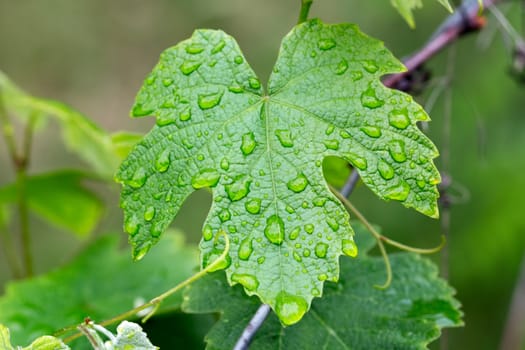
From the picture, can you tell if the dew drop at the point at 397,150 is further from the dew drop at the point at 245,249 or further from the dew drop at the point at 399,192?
the dew drop at the point at 245,249

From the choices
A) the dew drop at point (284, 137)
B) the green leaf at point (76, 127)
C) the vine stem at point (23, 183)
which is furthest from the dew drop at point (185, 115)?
the vine stem at point (23, 183)

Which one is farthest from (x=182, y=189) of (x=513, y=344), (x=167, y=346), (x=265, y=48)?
(x=265, y=48)

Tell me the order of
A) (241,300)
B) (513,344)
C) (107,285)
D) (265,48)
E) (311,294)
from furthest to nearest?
(265,48), (513,344), (107,285), (241,300), (311,294)

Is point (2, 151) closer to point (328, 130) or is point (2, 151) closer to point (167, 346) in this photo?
point (167, 346)

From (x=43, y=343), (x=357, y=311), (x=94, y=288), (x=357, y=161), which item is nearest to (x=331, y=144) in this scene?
(x=357, y=161)

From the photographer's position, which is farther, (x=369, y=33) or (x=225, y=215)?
(x=369, y=33)

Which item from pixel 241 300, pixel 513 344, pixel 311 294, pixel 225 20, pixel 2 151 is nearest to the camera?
pixel 311 294

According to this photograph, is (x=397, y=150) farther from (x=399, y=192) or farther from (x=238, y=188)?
(x=238, y=188)
